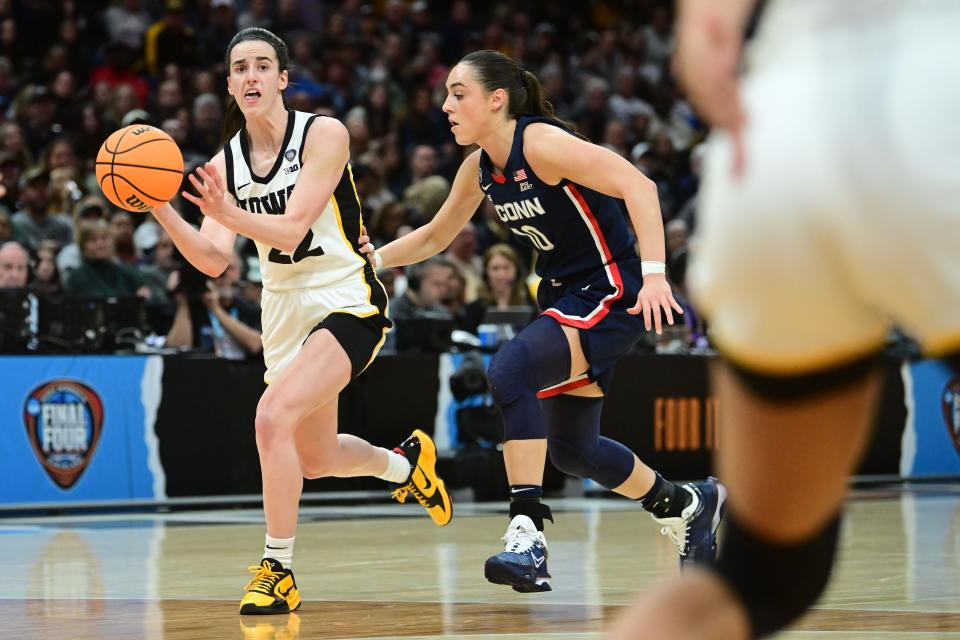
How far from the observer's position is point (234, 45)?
613 centimetres

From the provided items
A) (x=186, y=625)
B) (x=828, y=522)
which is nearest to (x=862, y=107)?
(x=828, y=522)

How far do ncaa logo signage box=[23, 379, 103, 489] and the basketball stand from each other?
4.58 m

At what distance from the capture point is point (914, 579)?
21.0 feet

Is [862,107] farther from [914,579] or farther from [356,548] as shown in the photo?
[356,548]

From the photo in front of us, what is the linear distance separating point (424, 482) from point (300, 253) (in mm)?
1516

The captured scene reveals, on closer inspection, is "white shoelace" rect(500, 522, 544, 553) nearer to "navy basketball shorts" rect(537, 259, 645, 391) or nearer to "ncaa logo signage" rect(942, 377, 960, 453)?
"navy basketball shorts" rect(537, 259, 645, 391)

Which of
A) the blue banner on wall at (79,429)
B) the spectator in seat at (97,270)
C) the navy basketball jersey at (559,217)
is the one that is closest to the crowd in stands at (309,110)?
the spectator in seat at (97,270)

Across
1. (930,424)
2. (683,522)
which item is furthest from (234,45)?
(930,424)

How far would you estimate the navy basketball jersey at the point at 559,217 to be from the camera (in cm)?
608

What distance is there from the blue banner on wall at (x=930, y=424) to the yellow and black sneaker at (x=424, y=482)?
267 inches

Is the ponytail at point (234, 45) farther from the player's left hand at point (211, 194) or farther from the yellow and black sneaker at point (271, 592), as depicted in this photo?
the yellow and black sneaker at point (271, 592)

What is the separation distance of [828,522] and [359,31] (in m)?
16.2

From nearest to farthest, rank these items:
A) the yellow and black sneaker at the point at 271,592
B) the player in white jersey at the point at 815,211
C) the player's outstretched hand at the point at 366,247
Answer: the player in white jersey at the point at 815,211 < the yellow and black sneaker at the point at 271,592 < the player's outstretched hand at the point at 366,247

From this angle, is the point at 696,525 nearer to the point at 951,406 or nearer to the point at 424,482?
the point at 424,482
